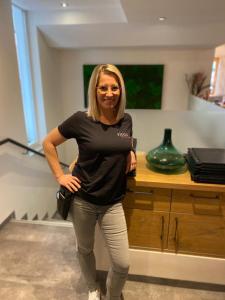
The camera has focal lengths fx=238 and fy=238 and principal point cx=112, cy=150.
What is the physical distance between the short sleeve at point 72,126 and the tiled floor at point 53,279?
1144mm

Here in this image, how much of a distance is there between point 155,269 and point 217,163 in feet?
2.90

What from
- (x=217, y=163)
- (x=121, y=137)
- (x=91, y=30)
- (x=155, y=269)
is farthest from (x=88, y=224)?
(x=91, y=30)

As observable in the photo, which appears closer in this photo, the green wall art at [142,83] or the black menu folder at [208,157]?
the black menu folder at [208,157]

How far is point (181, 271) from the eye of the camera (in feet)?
5.44

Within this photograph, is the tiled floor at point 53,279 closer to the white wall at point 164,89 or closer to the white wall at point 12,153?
the white wall at point 12,153

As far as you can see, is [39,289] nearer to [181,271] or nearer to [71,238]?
[71,238]

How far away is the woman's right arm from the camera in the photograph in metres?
1.30

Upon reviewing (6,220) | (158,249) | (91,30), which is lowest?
(6,220)

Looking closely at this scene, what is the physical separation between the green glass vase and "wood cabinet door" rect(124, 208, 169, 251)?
0.29 metres

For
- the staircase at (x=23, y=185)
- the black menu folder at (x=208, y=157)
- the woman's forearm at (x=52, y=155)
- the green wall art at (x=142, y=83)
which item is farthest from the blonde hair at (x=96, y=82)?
the green wall art at (x=142, y=83)

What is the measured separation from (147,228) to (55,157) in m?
0.78

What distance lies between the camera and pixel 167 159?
151 centimetres

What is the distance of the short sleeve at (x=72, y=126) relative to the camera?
1.23 m

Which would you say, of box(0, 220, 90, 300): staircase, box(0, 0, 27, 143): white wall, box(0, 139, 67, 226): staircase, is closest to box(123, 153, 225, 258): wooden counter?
box(0, 220, 90, 300): staircase
